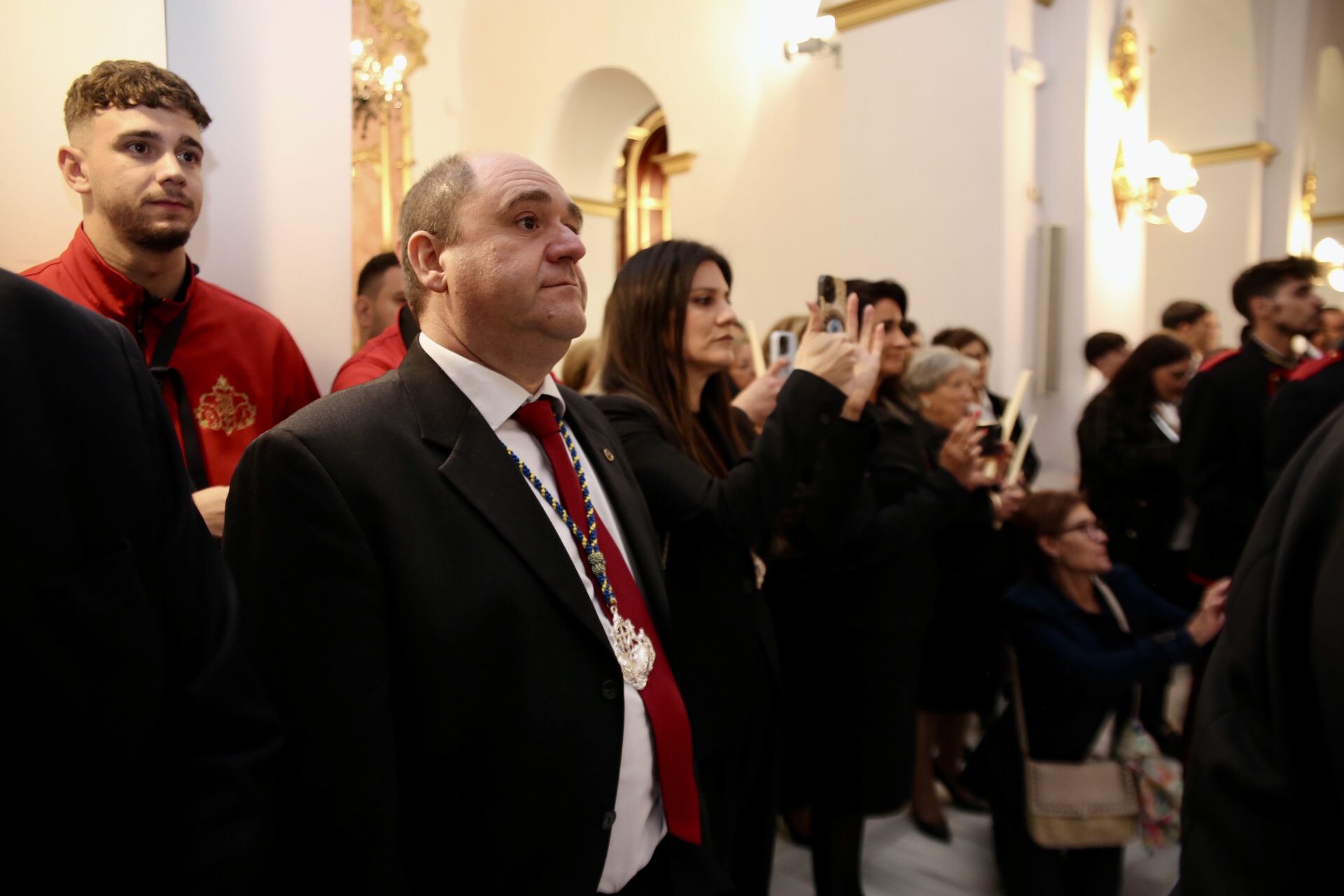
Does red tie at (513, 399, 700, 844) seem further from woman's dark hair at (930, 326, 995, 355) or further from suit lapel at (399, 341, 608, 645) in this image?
woman's dark hair at (930, 326, 995, 355)

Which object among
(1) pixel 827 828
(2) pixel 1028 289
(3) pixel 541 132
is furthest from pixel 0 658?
(3) pixel 541 132

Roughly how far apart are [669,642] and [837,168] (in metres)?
5.95

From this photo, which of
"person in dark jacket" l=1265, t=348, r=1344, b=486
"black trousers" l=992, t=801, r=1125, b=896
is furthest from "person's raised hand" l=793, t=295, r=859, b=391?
"person in dark jacket" l=1265, t=348, r=1344, b=486

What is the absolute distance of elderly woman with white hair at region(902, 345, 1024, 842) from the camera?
138 inches

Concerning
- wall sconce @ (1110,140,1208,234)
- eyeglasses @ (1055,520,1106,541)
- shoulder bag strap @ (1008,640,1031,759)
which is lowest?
shoulder bag strap @ (1008,640,1031,759)

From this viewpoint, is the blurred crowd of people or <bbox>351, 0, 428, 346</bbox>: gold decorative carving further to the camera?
<bbox>351, 0, 428, 346</bbox>: gold decorative carving

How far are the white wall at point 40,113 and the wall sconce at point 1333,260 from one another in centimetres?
1092

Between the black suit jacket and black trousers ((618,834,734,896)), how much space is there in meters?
0.19

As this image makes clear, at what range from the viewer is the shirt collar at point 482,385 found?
1473 mm

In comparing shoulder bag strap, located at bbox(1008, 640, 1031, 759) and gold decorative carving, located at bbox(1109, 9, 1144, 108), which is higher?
gold decorative carving, located at bbox(1109, 9, 1144, 108)

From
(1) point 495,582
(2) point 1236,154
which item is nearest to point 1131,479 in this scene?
(1) point 495,582

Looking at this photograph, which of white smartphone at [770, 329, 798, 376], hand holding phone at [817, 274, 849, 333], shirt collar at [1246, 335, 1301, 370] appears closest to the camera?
hand holding phone at [817, 274, 849, 333]

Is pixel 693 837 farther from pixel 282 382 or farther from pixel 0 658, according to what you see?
pixel 282 382

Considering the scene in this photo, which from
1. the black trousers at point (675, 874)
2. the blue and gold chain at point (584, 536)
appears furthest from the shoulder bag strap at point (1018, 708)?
the blue and gold chain at point (584, 536)
